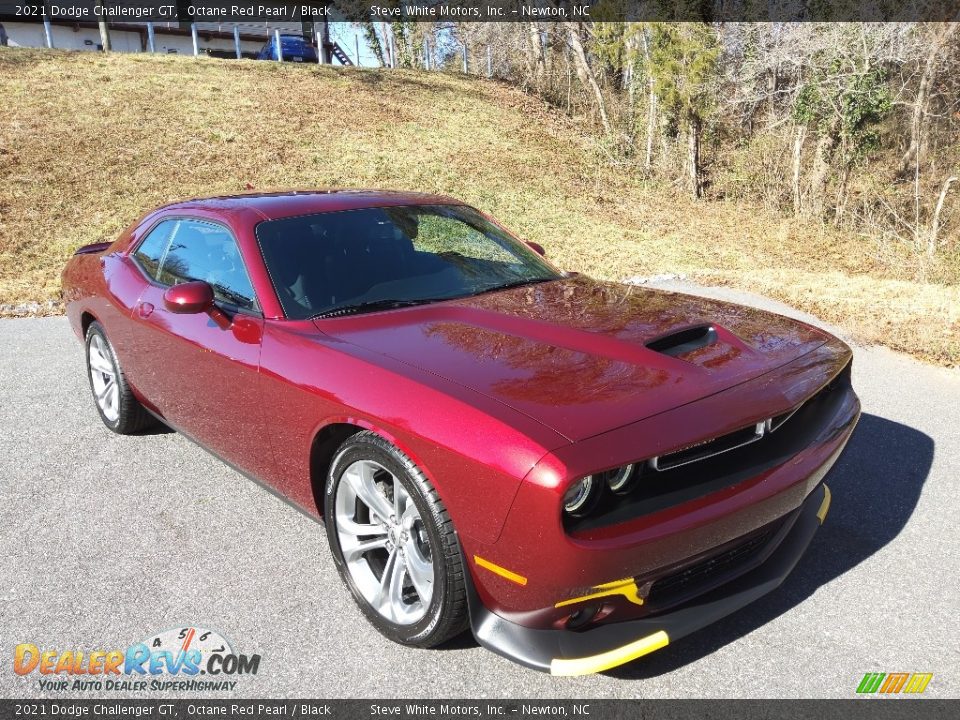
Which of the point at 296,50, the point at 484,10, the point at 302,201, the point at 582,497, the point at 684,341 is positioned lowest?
the point at 582,497

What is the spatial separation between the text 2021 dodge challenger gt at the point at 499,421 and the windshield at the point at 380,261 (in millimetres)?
15

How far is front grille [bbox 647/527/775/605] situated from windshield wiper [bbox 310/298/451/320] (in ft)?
5.17

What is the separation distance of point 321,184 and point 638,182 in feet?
25.6

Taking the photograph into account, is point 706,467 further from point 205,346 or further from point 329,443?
point 205,346

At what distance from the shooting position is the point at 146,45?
41344mm

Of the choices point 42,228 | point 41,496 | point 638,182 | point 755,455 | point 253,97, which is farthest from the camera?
point 253,97

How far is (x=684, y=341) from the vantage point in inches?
110

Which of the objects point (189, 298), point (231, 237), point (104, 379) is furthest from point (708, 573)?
point (104, 379)

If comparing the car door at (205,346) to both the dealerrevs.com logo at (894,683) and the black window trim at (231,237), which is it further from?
the dealerrevs.com logo at (894,683)

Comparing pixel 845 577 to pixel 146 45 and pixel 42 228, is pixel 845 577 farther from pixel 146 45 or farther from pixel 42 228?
pixel 146 45

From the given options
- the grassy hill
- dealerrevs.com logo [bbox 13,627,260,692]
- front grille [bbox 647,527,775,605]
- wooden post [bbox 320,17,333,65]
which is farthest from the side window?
wooden post [bbox 320,17,333,65]

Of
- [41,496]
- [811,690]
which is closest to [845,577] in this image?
[811,690]

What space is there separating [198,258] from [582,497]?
254 centimetres

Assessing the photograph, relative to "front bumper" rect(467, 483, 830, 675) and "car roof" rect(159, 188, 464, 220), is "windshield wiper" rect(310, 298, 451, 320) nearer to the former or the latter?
"car roof" rect(159, 188, 464, 220)
